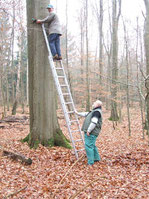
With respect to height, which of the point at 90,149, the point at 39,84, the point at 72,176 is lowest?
the point at 72,176

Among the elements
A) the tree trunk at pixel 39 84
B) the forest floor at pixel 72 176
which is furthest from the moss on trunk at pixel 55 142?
the forest floor at pixel 72 176

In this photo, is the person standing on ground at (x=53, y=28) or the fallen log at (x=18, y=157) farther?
the person standing on ground at (x=53, y=28)

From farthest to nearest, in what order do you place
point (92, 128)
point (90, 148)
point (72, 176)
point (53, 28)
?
point (53, 28)
point (90, 148)
point (92, 128)
point (72, 176)

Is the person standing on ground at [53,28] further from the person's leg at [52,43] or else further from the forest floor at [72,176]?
the forest floor at [72,176]

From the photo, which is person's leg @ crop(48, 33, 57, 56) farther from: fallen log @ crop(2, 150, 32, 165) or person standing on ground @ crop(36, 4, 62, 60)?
fallen log @ crop(2, 150, 32, 165)

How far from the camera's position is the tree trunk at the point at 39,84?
256 inches

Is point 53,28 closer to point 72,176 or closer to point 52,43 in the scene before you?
point 52,43

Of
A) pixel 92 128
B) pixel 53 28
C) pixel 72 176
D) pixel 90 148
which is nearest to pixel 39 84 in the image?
pixel 53 28

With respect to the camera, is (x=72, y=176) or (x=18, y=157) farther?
(x=18, y=157)

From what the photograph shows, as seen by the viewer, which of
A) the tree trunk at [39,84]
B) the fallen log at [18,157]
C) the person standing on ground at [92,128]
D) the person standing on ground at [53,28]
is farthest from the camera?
the tree trunk at [39,84]

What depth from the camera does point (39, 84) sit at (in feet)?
21.4

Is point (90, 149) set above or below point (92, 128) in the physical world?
below

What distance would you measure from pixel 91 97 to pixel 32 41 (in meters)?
14.6

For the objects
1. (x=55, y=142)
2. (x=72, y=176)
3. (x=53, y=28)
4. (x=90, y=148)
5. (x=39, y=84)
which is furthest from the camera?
(x=55, y=142)
